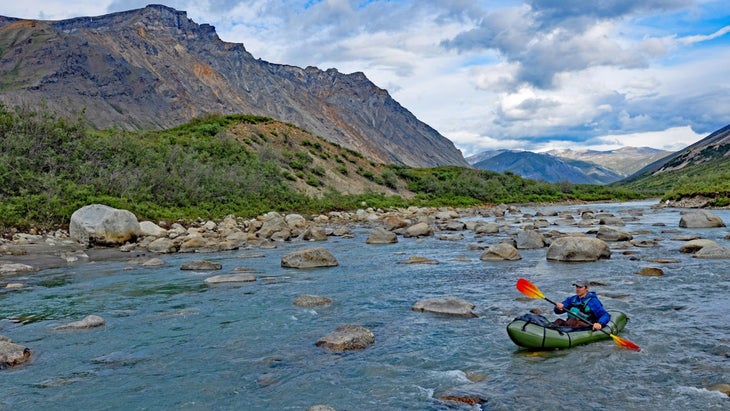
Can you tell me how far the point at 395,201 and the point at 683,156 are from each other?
174268 mm

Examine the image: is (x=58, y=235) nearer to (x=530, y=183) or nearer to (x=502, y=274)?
(x=502, y=274)

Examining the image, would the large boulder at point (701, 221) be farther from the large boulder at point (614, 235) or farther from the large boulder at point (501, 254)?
the large boulder at point (501, 254)

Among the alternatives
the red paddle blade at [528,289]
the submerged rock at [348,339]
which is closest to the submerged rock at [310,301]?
the submerged rock at [348,339]

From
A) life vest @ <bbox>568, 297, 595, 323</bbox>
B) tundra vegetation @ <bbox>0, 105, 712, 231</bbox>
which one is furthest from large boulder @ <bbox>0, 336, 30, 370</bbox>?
tundra vegetation @ <bbox>0, 105, 712, 231</bbox>

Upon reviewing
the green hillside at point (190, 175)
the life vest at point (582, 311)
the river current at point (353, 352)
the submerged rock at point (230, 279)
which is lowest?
the river current at point (353, 352)

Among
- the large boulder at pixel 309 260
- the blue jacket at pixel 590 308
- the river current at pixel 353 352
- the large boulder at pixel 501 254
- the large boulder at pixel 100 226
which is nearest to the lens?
the river current at pixel 353 352

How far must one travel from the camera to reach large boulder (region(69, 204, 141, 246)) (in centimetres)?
2277

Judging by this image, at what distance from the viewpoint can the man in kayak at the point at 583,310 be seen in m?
9.46

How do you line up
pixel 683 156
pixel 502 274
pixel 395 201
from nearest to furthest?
pixel 502 274, pixel 395 201, pixel 683 156

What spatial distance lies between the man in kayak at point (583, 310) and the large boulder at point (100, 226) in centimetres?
1999

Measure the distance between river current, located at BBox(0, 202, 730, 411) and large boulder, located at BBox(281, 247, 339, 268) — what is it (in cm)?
140

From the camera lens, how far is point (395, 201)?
55.6 meters

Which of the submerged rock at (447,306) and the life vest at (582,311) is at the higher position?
the life vest at (582,311)

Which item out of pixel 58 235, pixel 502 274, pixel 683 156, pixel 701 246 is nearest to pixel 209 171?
pixel 58 235
